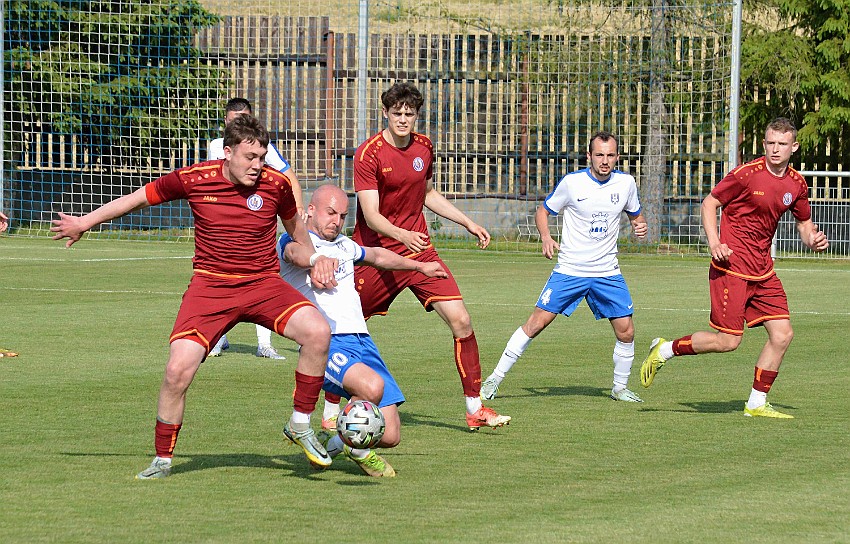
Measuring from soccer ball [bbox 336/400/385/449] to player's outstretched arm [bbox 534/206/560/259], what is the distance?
3.57 metres

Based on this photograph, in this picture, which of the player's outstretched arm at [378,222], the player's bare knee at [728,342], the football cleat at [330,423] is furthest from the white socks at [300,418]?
the player's bare knee at [728,342]

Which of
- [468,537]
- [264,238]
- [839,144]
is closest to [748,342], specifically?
[264,238]

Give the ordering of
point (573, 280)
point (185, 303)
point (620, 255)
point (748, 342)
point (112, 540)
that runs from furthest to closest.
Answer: point (620, 255) → point (748, 342) → point (573, 280) → point (185, 303) → point (112, 540)

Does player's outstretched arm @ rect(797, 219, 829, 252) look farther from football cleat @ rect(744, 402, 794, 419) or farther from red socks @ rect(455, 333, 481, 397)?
red socks @ rect(455, 333, 481, 397)

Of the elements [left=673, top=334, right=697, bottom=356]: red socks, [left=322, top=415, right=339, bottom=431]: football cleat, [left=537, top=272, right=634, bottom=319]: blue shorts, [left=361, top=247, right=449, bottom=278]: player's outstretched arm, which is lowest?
[left=322, top=415, right=339, bottom=431]: football cleat

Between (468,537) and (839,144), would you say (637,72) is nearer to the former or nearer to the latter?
(839,144)

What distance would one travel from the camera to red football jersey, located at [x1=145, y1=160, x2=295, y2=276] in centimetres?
725

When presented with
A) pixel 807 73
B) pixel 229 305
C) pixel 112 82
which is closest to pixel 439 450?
pixel 229 305

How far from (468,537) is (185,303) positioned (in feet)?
7.19

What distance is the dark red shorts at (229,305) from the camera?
7.17 metres

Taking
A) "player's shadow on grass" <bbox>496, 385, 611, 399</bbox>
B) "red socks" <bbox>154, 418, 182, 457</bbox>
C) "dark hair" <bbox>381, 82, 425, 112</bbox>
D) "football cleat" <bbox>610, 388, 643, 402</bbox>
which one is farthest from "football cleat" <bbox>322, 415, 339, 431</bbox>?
"football cleat" <bbox>610, 388, 643, 402</bbox>

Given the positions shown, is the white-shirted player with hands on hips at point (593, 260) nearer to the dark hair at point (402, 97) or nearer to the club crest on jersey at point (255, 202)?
the dark hair at point (402, 97)

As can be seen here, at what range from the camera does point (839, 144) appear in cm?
2841

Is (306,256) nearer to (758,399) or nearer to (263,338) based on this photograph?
(758,399)
